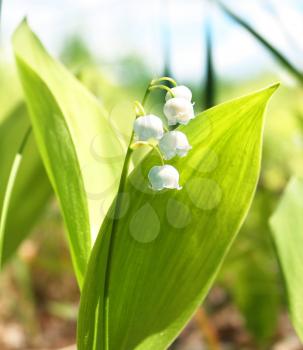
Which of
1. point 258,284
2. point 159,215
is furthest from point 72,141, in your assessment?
point 258,284

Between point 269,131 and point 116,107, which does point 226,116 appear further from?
point 269,131

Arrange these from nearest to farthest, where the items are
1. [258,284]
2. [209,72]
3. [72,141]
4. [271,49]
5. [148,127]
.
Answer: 1. [148,127]
2. [72,141]
3. [271,49]
4. [209,72]
5. [258,284]

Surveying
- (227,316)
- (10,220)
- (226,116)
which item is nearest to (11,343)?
(227,316)

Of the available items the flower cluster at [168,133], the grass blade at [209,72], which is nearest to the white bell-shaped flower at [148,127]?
the flower cluster at [168,133]

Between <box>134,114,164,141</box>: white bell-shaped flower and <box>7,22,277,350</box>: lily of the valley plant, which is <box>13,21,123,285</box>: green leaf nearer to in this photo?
<box>7,22,277,350</box>: lily of the valley plant

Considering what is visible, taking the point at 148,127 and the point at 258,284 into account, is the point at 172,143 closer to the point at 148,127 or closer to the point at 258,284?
the point at 148,127

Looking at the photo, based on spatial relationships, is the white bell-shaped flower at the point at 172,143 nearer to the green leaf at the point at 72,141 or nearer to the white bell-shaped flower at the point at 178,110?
the white bell-shaped flower at the point at 178,110
